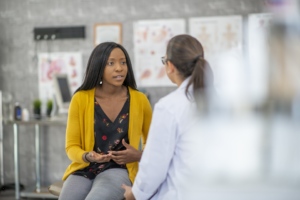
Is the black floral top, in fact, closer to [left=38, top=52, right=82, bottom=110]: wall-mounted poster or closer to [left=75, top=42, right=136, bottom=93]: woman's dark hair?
[left=75, top=42, right=136, bottom=93]: woman's dark hair

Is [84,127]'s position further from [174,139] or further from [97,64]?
[174,139]

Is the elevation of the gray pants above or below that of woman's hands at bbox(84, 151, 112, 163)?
below

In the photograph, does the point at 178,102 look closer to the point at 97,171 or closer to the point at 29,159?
the point at 97,171

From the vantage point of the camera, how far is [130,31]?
320cm

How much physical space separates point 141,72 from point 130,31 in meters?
0.46

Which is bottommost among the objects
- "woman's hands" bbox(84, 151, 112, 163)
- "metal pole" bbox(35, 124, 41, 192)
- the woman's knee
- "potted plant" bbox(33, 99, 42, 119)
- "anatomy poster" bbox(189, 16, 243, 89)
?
"metal pole" bbox(35, 124, 41, 192)

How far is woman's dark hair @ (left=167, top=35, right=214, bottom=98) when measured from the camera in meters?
0.94

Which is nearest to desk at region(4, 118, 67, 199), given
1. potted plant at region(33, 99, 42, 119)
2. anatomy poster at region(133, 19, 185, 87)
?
potted plant at region(33, 99, 42, 119)

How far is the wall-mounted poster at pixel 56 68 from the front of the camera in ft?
10.8

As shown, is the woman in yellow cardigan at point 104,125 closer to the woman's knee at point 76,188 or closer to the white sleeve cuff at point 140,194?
the woman's knee at point 76,188

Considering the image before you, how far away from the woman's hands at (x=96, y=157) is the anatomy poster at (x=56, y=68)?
2085 mm

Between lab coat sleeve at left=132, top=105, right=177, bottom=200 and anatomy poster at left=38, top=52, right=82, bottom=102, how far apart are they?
2525mm

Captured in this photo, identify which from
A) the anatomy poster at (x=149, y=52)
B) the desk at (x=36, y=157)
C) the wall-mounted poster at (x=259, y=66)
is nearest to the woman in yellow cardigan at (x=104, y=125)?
the wall-mounted poster at (x=259, y=66)

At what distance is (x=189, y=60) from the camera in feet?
3.19
